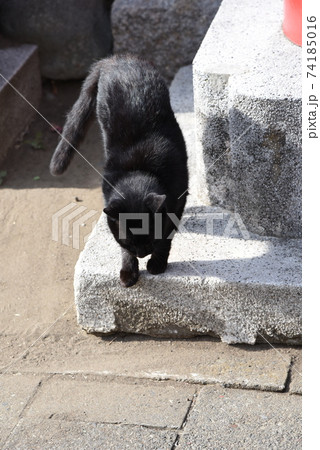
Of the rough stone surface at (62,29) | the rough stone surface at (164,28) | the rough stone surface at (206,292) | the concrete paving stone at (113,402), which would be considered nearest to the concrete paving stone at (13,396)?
the concrete paving stone at (113,402)

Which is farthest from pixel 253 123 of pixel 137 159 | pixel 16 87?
pixel 16 87

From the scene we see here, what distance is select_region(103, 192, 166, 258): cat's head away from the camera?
9.41 feet

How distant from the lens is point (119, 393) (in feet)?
9.75

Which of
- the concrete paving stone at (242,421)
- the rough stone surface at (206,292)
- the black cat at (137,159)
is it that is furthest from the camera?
the rough stone surface at (206,292)

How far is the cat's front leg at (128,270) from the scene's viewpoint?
316 cm

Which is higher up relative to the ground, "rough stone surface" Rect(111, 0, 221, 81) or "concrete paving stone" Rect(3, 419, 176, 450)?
"rough stone surface" Rect(111, 0, 221, 81)

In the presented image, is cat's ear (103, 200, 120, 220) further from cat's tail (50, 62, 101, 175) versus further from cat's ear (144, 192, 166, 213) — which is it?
cat's tail (50, 62, 101, 175)

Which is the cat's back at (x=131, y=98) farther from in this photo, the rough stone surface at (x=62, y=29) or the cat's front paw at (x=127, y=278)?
the rough stone surface at (x=62, y=29)

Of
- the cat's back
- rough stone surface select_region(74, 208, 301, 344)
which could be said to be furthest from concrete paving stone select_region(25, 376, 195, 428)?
the cat's back

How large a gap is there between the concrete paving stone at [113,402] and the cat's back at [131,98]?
1.15 meters

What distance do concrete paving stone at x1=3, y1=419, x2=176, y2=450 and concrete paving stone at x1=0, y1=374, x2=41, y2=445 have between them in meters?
0.05

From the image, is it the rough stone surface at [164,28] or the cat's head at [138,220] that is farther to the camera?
the rough stone surface at [164,28]

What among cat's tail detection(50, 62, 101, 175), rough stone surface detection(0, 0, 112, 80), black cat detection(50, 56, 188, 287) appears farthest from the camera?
rough stone surface detection(0, 0, 112, 80)
